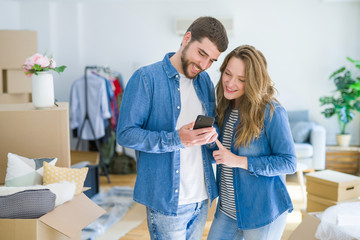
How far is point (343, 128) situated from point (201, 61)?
4.25m

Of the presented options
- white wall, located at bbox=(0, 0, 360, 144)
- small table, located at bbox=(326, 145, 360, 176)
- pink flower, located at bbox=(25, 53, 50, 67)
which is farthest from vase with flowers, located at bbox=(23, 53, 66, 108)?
small table, located at bbox=(326, 145, 360, 176)

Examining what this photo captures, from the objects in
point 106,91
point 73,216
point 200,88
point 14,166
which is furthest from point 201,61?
point 106,91

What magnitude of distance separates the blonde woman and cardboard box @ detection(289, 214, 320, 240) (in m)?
0.64

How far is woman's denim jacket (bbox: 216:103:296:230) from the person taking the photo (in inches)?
59.4

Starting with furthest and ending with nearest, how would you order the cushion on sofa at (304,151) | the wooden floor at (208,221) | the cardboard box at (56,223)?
the cushion on sofa at (304,151), the wooden floor at (208,221), the cardboard box at (56,223)

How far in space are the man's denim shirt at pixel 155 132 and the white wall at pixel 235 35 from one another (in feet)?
13.8

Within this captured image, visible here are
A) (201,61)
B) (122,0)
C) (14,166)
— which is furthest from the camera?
(122,0)

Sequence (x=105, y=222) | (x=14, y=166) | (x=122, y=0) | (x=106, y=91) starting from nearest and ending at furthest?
(x=14, y=166) < (x=105, y=222) < (x=106, y=91) < (x=122, y=0)

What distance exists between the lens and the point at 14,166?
1.59 m

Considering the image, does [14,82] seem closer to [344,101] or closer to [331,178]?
[331,178]

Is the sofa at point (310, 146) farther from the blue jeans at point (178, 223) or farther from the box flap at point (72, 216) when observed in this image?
the box flap at point (72, 216)

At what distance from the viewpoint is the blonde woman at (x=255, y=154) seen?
1509mm

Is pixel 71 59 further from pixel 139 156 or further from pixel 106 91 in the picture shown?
pixel 139 156

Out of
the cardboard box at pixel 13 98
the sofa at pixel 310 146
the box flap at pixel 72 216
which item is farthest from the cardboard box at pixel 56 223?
the sofa at pixel 310 146
